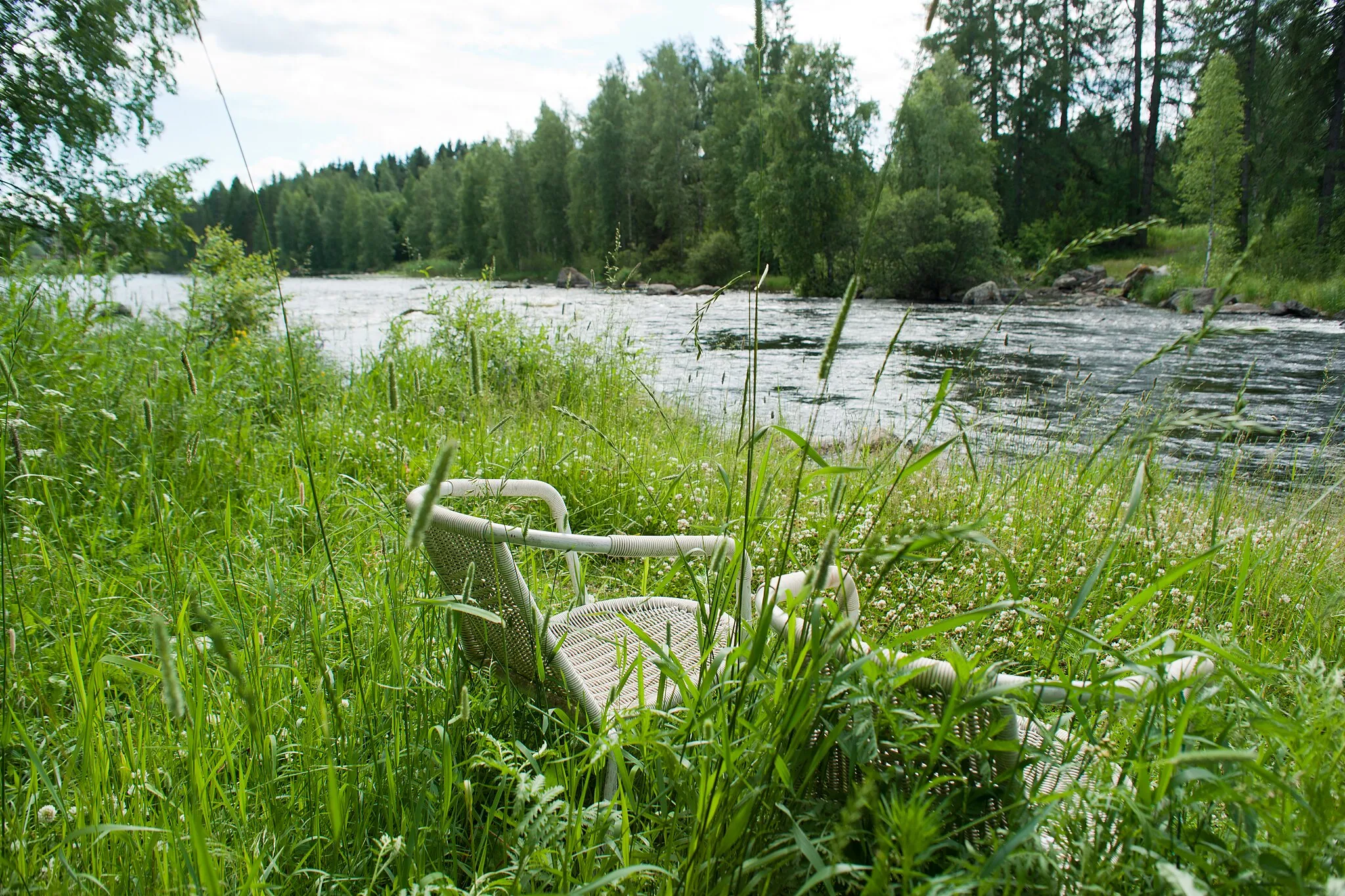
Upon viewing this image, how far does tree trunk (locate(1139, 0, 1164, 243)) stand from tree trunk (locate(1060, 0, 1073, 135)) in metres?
3.84

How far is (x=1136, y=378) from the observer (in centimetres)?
1039

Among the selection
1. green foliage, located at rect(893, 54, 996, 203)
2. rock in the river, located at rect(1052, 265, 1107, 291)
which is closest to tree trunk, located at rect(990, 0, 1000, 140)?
green foliage, located at rect(893, 54, 996, 203)

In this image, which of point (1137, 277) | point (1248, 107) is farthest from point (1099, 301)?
point (1248, 107)

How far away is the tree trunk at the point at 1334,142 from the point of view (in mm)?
18406

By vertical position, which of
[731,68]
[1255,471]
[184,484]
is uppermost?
[731,68]

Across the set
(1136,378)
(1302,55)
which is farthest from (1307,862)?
(1302,55)

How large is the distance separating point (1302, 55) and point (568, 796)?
2634cm

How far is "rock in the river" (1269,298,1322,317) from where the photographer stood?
16370 mm

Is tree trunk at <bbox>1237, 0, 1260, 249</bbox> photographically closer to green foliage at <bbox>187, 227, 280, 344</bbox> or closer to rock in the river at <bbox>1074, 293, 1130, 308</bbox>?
rock in the river at <bbox>1074, 293, 1130, 308</bbox>

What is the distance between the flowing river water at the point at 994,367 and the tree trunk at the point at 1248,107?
6.34 metres

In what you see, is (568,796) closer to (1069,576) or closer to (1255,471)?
(1069,576)

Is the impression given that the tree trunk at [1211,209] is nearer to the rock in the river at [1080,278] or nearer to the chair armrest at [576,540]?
the rock in the river at [1080,278]

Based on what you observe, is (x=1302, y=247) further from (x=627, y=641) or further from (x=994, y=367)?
(x=627, y=641)

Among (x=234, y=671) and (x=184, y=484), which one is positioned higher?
(x=234, y=671)
